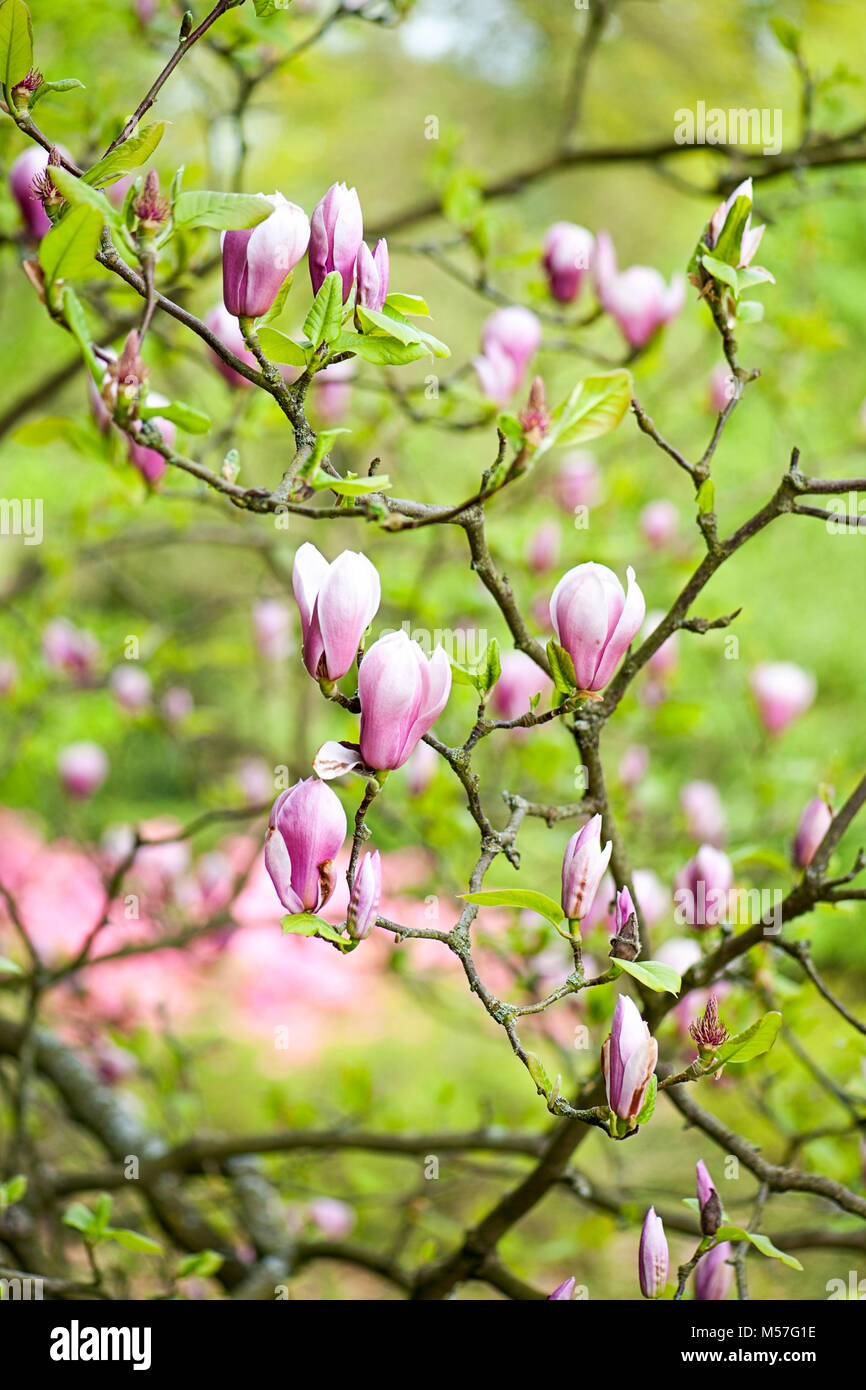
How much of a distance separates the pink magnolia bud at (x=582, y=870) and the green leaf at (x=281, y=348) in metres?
0.22

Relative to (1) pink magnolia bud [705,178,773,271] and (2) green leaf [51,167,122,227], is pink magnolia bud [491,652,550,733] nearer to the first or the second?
(1) pink magnolia bud [705,178,773,271]

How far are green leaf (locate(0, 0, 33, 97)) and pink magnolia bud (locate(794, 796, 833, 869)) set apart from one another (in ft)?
1.84

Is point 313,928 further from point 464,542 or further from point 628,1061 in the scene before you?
point 464,542

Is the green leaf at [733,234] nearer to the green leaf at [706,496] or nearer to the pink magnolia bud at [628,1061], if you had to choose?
the green leaf at [706,496]

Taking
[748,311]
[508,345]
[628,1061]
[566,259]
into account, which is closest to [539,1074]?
[628,1061]

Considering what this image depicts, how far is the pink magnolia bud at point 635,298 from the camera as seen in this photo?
Result: 91 centimetres

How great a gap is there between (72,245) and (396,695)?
20cm

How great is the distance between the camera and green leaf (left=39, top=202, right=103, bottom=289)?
0.38m

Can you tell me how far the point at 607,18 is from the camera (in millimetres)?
1189

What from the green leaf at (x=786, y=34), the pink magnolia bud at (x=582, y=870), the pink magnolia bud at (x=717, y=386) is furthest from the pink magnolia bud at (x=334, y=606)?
the green leaf at (x=786, y=34)

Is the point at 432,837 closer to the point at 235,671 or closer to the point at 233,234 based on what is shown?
the point at 233,234

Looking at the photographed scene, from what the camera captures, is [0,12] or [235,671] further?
[235,671]

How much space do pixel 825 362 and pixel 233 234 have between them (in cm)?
431
